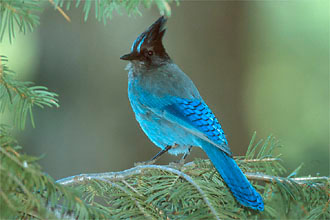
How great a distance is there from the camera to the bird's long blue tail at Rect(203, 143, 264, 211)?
4.33ft

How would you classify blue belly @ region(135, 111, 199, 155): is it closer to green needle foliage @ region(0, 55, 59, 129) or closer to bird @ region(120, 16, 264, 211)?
bird @ region(120, 16, 264, 211)

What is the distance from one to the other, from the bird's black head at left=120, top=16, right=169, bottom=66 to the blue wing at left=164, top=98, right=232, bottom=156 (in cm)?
36

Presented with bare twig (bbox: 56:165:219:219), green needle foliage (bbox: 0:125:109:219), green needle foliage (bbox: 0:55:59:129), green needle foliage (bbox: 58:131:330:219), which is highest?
green needle foliage (bbox: 0:55:59:129)

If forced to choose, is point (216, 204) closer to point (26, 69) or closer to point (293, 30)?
point (26, 69)

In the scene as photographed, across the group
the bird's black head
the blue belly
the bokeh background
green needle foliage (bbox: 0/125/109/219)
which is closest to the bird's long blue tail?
the blue belly

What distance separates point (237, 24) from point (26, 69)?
182 cm

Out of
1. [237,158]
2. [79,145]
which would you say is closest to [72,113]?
[79,145]

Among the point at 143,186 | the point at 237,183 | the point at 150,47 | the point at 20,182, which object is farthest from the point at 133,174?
the point at 150,47

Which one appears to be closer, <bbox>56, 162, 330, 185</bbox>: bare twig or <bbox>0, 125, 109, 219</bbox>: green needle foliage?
<bbox>0, 125, 109, 219</bbox>: green needle foliage

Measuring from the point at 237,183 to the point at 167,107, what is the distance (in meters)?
0.78

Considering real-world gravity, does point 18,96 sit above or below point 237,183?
above

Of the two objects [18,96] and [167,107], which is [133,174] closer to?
[18,96]

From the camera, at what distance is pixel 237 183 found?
4.45 ft

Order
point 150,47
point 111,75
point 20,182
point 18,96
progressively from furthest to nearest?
point 111,75 → point 150,47 → point 18,96 → point 20,182
